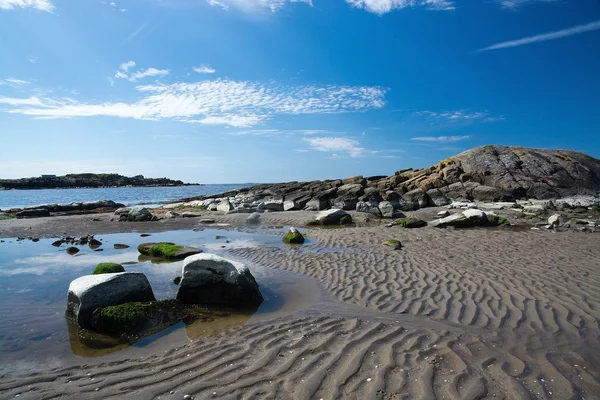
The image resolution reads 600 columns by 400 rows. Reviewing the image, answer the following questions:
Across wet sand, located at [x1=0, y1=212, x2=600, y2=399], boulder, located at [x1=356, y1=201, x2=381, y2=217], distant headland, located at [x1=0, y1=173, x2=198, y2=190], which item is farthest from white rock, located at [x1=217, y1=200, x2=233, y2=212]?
distant headland, located at [x1=0, y1=173, x2=198, y2=190]

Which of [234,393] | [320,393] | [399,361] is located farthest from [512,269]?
[234,393]

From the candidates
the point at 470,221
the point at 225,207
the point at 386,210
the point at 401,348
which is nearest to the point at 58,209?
the point at 225,207

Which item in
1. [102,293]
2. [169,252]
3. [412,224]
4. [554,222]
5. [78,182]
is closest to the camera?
[102,293]

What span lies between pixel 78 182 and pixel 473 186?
115919 millimetres

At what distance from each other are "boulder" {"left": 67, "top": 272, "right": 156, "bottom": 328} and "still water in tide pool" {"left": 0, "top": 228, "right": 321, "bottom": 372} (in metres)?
0.32

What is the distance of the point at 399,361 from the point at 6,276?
11.7 m

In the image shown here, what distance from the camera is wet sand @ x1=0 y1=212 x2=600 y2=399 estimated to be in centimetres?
433

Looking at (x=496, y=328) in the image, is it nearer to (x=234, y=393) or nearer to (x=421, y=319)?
(x=421, y=319)

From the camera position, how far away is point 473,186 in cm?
3397

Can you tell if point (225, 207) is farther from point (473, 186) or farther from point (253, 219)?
point (473, 186)

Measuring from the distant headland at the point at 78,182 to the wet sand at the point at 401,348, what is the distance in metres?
122

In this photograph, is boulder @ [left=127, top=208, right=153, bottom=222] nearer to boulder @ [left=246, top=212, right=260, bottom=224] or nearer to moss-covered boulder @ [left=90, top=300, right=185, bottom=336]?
boulder @ [left=246, top=212, right=260, bottom=224]

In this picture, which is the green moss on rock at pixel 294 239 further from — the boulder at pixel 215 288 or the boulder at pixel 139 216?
the boulder at pixel 139 216

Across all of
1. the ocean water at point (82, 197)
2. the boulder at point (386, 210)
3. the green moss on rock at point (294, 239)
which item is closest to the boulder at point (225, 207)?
the boulder at point (386, 210)
